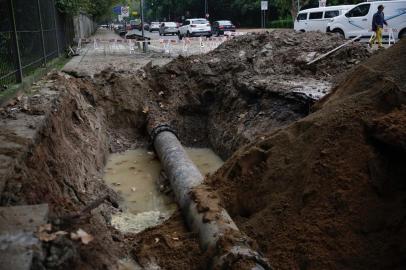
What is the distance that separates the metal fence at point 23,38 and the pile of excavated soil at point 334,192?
498cm

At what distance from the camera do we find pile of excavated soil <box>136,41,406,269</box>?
4.22m

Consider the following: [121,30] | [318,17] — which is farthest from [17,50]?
[121,30]

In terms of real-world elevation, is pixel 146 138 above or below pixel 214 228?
below

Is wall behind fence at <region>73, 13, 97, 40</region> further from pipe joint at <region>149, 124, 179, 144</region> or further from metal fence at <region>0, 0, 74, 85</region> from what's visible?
pipe joint at <region>149, 124, 179, 144</region>

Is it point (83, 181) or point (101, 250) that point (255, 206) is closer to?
point (101, 250)

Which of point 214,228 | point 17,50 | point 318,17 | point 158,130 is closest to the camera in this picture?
point 214,228

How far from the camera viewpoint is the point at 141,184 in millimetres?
8281

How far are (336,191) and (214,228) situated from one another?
1.42m

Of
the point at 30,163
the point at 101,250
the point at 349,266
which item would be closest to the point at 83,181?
the point at 30,163

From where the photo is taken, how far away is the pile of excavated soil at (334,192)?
422 centimetres

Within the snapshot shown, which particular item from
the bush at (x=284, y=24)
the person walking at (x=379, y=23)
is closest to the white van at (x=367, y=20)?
the person walking at (x=379, y=23)

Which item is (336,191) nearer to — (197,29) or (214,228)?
(214,228)

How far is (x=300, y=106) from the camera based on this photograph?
8.20 m

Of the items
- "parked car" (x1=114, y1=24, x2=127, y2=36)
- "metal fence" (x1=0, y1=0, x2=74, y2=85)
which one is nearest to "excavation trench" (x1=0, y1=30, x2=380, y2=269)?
"metal fence" (x1=0, y1=0, x2=74, y2=85)
